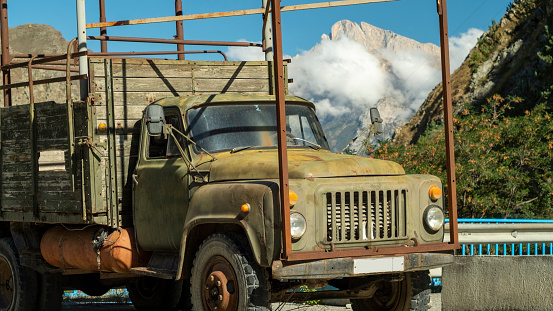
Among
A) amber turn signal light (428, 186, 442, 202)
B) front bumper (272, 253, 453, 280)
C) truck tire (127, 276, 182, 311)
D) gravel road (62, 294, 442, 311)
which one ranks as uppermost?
amber turn signal light (428, 186, 442, 202)

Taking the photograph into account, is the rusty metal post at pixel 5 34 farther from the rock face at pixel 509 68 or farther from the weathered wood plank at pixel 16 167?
the rock face at pixel 509 68

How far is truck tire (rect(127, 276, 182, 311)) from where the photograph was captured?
1170 cm

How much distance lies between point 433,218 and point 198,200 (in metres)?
2.11

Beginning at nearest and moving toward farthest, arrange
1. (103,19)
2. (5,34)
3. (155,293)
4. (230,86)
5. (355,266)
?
(355,266), (230,86), (155,293), (5,34), (103,19)

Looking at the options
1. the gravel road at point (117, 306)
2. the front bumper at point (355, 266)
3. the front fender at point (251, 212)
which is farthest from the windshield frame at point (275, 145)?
the gravel road at point (117, 306)

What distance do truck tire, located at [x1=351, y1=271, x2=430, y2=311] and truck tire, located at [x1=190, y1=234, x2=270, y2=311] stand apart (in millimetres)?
1615

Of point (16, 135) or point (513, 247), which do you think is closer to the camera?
point (16, 135)

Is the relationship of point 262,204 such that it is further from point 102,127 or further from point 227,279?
point 102,127

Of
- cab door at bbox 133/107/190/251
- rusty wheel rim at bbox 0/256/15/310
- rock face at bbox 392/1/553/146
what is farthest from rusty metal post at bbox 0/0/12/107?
rock face at bbox 392/1/553/146

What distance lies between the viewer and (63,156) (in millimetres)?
9523

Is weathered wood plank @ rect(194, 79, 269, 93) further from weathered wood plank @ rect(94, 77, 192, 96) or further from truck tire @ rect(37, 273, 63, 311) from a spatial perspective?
truck tire @ rect(37, 273, 63, 311)

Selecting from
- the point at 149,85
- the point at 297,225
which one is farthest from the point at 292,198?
the point at 149,85

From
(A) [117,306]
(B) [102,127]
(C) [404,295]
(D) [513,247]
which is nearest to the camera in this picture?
(C) [404,295]

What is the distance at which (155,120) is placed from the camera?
319 inches
